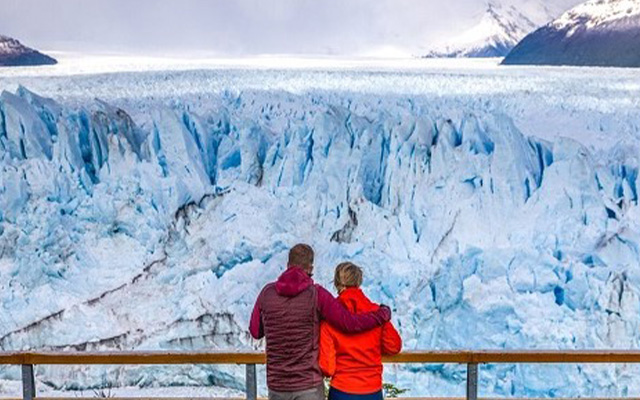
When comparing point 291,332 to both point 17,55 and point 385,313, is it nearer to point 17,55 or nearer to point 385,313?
point 385,313

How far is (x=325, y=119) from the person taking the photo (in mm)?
8758

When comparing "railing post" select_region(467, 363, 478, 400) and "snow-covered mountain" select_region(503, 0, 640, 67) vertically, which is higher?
"snow-covered mountain" select_region(503, 0, 640, 67)

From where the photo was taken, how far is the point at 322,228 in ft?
27.6

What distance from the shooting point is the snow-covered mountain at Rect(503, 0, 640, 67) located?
16.6 m

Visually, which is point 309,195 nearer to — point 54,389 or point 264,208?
point 264,208

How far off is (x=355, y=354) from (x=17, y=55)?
15.4m

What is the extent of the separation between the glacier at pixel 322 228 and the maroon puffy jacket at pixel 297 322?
15.9 ft

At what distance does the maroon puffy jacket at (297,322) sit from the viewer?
2.35 meters

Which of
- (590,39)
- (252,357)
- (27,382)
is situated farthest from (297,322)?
(590,39)

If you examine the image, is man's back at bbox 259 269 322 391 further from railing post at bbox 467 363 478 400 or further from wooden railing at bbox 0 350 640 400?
railing post at bbox 467 363 478 400

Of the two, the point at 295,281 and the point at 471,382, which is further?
the point at 471,382

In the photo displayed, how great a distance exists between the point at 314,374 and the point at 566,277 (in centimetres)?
560

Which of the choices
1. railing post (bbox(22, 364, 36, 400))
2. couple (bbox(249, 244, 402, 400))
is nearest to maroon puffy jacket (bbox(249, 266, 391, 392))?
couple (bbox(249, 244, 402, 400))

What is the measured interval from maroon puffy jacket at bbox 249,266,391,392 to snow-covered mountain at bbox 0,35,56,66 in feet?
48.6
